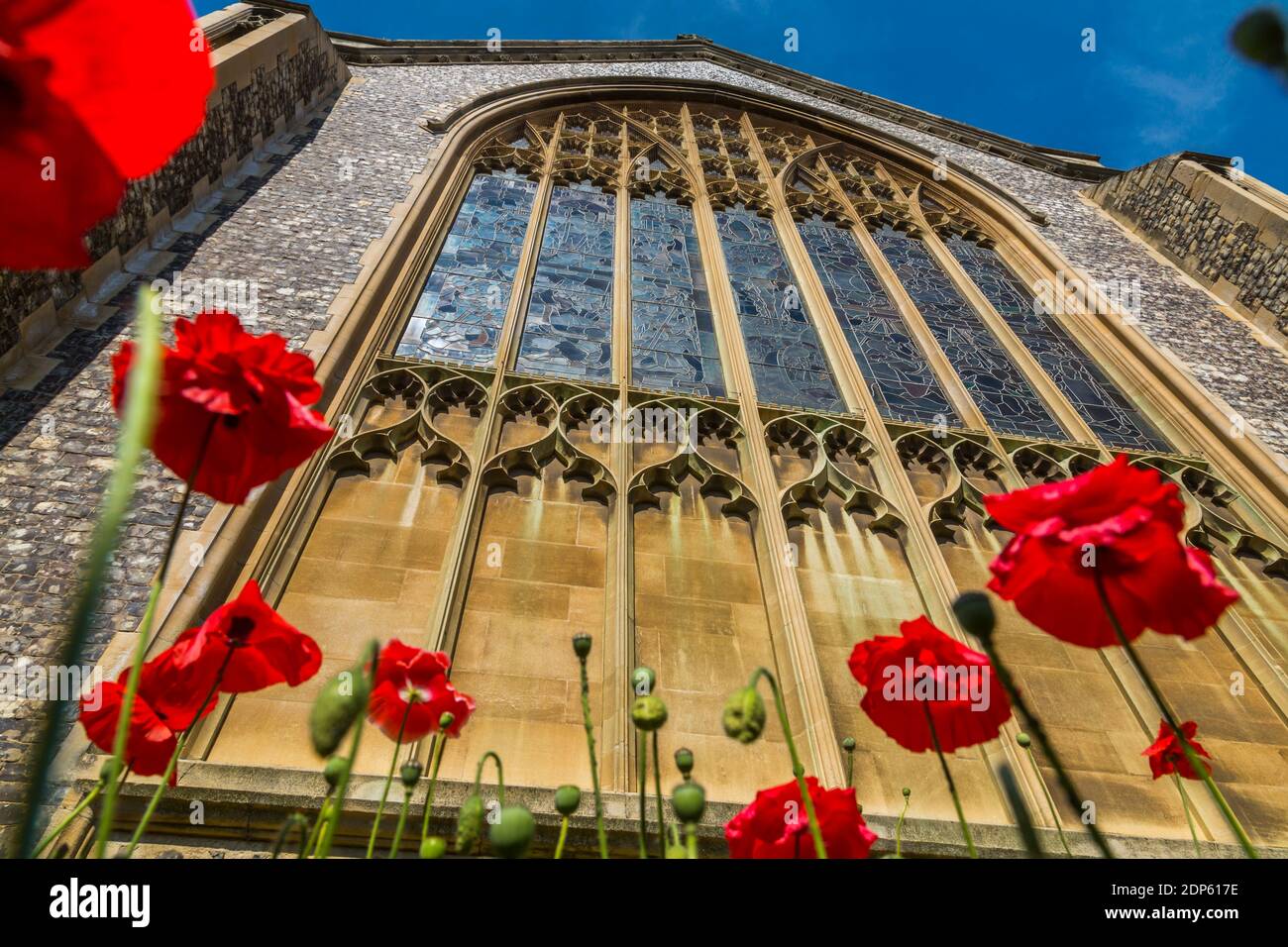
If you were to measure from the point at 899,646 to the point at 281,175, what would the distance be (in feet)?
25.9

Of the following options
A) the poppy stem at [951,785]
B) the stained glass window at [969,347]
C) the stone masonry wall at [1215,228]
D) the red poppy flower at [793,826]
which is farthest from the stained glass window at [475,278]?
the stone masonry wall at [1215,228]

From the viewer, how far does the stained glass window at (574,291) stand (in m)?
6.41

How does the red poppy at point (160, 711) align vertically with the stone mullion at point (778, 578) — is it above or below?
below

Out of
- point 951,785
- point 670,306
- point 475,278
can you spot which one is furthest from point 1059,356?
point 951,785

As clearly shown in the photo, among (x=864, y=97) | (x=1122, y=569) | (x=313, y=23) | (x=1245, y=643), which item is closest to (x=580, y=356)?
(x=1245, y=643)

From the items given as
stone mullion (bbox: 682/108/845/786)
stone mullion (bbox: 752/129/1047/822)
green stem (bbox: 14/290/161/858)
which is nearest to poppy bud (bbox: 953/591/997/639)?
green stem (bbox: 14/290/161/858)

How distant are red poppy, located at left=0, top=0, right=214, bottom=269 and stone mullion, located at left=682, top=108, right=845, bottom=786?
3.48m

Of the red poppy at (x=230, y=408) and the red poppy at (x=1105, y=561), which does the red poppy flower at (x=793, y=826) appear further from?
the red poppy at (x=230, y=408)

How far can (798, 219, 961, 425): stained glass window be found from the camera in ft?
22.2

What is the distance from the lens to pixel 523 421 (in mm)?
5680

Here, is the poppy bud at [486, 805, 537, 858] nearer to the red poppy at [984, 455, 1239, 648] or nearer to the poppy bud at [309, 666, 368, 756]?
the poppy bud at [309, 666, 368, 756]

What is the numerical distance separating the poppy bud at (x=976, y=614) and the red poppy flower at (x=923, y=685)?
59 centimetres
